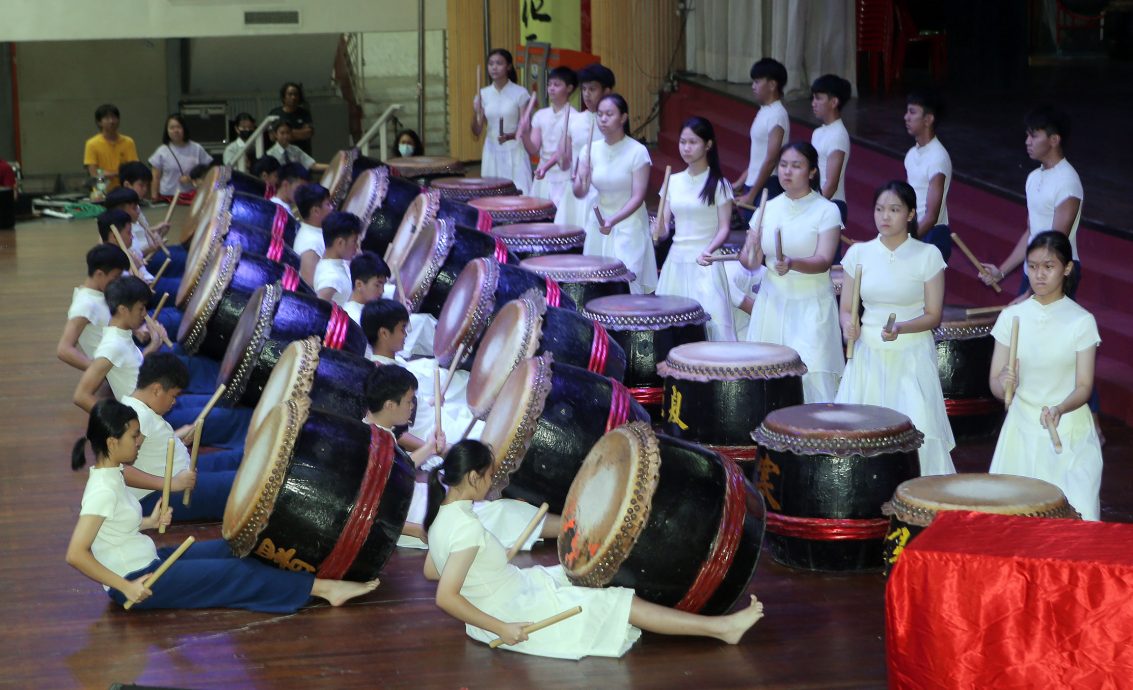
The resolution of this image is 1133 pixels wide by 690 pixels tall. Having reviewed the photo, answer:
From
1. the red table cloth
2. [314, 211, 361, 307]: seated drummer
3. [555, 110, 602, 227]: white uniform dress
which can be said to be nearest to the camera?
the red table cloth

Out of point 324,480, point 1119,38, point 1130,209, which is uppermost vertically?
point 1119,38

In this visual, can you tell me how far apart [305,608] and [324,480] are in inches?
16.7

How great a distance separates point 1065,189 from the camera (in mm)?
6102

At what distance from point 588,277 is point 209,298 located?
162 centimetres

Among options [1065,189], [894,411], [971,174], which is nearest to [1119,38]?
[971,174]

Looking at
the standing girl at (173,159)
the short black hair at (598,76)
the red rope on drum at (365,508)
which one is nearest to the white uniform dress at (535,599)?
the red rope on drum at (365,508)

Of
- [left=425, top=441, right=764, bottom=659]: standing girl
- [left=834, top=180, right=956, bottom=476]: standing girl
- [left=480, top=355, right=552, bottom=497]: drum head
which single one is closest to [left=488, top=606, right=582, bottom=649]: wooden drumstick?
[left=425, top=441, right=764, bottom=659]: standing girl

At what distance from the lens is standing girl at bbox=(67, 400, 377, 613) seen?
14.8ft

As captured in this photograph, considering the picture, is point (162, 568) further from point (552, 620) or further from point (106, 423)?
point (552, 620)

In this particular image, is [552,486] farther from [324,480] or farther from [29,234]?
[29,234]

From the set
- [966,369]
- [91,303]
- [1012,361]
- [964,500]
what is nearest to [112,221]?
[91,303]

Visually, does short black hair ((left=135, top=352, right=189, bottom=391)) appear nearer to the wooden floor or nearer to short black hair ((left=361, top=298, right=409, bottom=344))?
the wooden floor

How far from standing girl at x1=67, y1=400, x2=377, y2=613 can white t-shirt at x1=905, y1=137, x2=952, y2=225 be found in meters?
3.38

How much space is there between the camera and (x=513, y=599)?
430 centimetres
